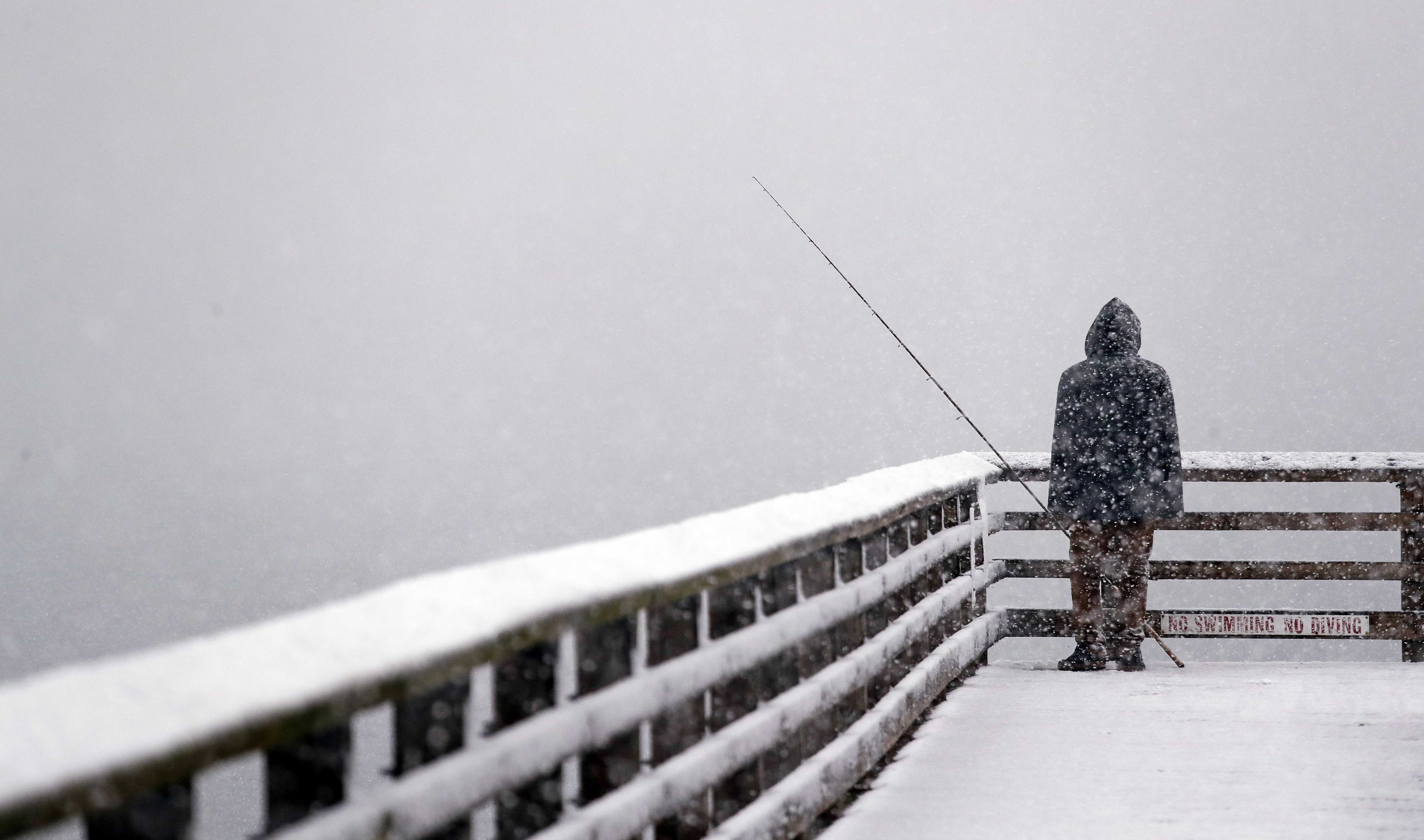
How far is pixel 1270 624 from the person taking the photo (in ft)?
30.2

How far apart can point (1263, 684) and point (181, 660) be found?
694 cm

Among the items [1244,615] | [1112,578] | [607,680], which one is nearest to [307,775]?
[607,680]

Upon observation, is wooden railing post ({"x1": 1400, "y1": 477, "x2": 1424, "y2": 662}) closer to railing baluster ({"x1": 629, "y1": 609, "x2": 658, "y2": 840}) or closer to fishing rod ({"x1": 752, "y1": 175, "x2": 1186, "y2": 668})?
fishing rod ({"x1": 752, "y1": 175, "x2": 1186, "y2": 668})

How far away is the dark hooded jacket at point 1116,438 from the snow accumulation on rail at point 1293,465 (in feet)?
1.40

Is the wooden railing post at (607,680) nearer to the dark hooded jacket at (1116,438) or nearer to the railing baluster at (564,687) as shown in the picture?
the railing baluster at (564,687)

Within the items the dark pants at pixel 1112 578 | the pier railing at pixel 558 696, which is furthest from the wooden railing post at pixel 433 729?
the dark pants at pixel 1112 578

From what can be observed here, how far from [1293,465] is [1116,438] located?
125cm

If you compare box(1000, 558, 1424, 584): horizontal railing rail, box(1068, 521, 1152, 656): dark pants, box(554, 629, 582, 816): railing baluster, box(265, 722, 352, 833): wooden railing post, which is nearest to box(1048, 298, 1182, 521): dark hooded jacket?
box(1068, 521, 1152, 656): dark pants

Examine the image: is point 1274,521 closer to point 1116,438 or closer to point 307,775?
point 1116,438

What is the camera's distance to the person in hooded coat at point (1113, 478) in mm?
8594

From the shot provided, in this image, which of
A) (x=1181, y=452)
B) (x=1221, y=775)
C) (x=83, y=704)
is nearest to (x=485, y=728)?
(x=83, y=704)

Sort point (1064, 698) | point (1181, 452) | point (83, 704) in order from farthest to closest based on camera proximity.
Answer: point (1181, 452), point (1064, 698), point (83, 704)

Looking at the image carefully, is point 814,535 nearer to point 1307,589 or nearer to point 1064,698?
point 1064,698

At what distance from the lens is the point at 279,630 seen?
228 cm
